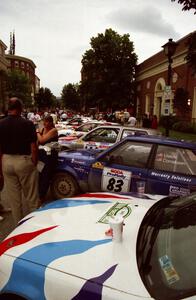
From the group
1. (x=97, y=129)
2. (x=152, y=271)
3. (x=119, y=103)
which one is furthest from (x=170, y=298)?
(x=119, y=103)

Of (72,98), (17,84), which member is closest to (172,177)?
(17,84)

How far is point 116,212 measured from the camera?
270 cm

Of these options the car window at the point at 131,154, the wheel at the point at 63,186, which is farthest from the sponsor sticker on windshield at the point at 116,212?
the wheel at the point at 63,186

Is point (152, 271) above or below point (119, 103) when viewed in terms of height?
below

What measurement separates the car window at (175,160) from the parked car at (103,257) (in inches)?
76.2

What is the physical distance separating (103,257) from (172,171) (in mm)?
2854

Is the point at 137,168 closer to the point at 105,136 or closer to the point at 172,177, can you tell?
the point at 172,177

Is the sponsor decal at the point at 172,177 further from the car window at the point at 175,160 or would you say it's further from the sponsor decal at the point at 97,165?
the sponsor decal at the point at 97,165

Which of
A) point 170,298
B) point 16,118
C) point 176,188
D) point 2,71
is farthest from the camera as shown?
point 2,71

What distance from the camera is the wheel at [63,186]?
225 inches

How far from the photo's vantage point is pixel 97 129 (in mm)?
8984

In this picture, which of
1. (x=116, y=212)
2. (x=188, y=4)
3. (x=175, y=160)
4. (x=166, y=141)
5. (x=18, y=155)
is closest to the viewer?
(x=116, y=212)

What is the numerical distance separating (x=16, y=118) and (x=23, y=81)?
200 feet

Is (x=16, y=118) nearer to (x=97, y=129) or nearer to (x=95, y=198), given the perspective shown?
(x=95, y=198)
